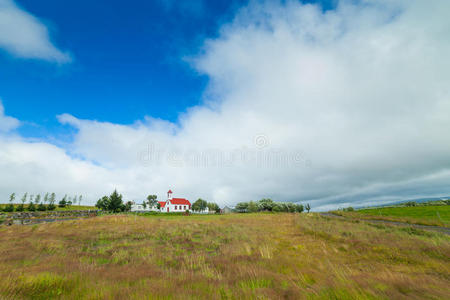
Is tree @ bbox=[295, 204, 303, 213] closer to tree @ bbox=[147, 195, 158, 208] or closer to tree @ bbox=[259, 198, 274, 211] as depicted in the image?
tree @ bbox=[259, 198, 274, 211]

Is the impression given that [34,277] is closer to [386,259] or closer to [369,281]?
[369,281]

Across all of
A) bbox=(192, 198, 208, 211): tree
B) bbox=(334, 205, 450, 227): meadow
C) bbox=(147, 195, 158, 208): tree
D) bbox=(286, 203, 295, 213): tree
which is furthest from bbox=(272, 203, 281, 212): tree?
bbox=(147, 195, 158, 208): tree

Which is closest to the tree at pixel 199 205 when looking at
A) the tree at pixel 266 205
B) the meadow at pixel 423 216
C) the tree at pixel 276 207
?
the tree at pixel 266 205

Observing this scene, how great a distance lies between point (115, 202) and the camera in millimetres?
70938

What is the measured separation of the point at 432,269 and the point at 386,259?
1.63 m

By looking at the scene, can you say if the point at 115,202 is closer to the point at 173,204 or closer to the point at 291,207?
the point at 173,204

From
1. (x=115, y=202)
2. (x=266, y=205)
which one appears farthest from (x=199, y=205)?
(x=115, y=202)

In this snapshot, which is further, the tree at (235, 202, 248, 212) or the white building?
the white building

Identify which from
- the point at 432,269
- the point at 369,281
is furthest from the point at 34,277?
the point at 432,269

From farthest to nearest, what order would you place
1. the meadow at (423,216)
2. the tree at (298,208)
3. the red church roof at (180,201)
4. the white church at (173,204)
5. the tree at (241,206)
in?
the red church roof at (180,201)
the white church at (173,204)
the tree at (241,206)
the tree at (298,208)
the meadow at (423,216)

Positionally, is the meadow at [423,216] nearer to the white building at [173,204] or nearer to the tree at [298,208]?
the tree at [298,208]

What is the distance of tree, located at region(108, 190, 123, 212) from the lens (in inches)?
2773

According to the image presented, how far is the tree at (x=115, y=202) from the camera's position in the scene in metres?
70.4

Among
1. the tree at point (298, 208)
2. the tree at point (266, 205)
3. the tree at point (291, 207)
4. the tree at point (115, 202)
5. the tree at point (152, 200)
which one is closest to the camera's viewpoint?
the tree at point (115, 202)
